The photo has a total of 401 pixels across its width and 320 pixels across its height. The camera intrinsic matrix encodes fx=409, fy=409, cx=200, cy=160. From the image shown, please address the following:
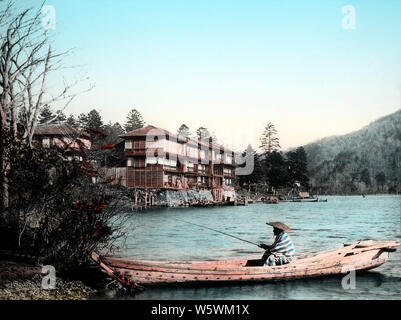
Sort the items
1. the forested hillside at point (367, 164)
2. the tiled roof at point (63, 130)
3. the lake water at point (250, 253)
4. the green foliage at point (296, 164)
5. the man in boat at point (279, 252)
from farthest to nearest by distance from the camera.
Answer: the forested hillside at point (367, 164), the green foliage at point (296, 164), the tiled roof at point (63, 130), the man in boat at point (279, 252), the lake water at point (250, 253)

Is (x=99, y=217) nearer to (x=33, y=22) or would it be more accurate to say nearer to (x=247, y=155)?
(x=33, y=22)

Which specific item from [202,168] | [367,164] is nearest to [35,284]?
[202,168]

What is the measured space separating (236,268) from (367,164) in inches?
6257

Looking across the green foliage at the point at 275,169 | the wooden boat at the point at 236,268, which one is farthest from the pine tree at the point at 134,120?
the wooden boat at the point at 236,268

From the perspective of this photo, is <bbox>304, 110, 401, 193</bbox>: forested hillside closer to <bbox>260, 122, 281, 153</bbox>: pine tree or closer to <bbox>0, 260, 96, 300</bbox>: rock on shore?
<bbox>260, 122, 281, 153</bbox>: pine tree

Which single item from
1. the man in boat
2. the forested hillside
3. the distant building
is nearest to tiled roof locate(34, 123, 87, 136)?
the distant building

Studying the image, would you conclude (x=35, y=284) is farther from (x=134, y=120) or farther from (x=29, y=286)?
(x=134, y=120)

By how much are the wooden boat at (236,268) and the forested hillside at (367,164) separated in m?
115

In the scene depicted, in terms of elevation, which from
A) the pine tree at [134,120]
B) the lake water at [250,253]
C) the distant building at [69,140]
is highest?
the pine tree at [134,120]

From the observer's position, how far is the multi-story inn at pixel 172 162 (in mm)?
44562

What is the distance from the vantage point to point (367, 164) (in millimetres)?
158250

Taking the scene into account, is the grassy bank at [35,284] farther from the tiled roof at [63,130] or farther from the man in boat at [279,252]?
the man in boat at [279,252]
